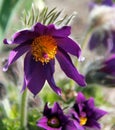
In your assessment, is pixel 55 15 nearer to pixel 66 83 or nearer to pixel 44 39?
pixel 44 39

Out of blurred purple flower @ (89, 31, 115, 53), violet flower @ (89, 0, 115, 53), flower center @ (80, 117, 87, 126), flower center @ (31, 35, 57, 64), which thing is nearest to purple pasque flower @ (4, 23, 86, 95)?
flower center @ (31, 35, 57, 64)

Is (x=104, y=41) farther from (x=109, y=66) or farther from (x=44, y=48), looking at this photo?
(x=44, y=48)

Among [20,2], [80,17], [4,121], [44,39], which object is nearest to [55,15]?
[44,39]

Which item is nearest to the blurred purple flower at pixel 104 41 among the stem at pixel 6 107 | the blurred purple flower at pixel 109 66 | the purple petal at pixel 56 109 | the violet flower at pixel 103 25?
the violet flower at pixel 103 25

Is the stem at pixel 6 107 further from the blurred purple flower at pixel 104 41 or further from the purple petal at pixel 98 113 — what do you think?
the blurred purple flower at pixel 104 41

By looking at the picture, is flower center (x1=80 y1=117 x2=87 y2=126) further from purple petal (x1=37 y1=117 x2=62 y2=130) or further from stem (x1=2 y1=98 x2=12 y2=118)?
stem (x1=2 y1=98 x2=12 y2=118)

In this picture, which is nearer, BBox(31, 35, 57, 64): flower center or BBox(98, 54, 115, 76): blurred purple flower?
BBox(31, 35, 57, 64): flower center
